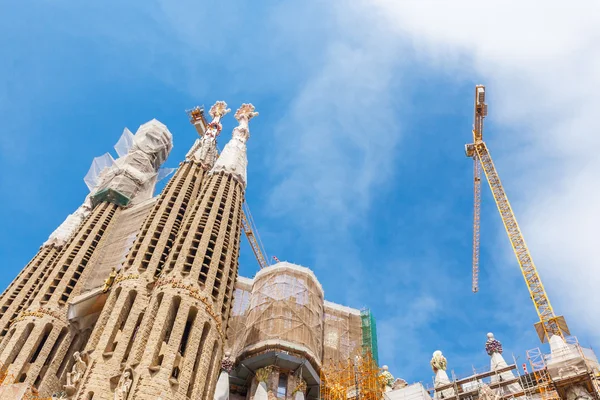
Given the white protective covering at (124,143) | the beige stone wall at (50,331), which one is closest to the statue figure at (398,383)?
the beige stone wall at (50,331)

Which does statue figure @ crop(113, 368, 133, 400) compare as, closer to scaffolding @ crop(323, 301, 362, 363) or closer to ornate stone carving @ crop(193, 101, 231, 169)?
scaffolding @ crop(323, 301, 362, 363)

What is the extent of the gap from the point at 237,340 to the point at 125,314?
11146 millimetres

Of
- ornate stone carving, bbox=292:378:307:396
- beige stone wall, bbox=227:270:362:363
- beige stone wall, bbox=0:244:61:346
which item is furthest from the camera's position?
beige stone wall, bbox=0:244:61:346

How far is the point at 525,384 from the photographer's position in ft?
118

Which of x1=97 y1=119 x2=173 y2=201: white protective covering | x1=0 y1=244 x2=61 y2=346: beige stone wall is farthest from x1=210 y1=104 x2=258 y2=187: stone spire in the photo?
x1=0 y1=244 x2=61 y2=346: beige stone wall

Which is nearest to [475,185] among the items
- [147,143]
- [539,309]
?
[539,309]

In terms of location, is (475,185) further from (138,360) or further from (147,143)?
(138,360)

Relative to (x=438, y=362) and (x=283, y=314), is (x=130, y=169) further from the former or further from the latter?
(x=438, y=362)

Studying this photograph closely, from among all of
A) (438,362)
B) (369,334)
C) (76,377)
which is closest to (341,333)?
(369,334)

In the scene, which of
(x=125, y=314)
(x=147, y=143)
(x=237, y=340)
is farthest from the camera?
(x=147, y=143)

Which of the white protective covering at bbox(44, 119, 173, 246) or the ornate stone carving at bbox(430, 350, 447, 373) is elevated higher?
the white protective covering at bbox(44, 119, 173, 246)

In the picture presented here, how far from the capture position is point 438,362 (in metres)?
49.6

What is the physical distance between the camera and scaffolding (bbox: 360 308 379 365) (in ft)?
150

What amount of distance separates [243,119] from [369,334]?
83.7 feet
